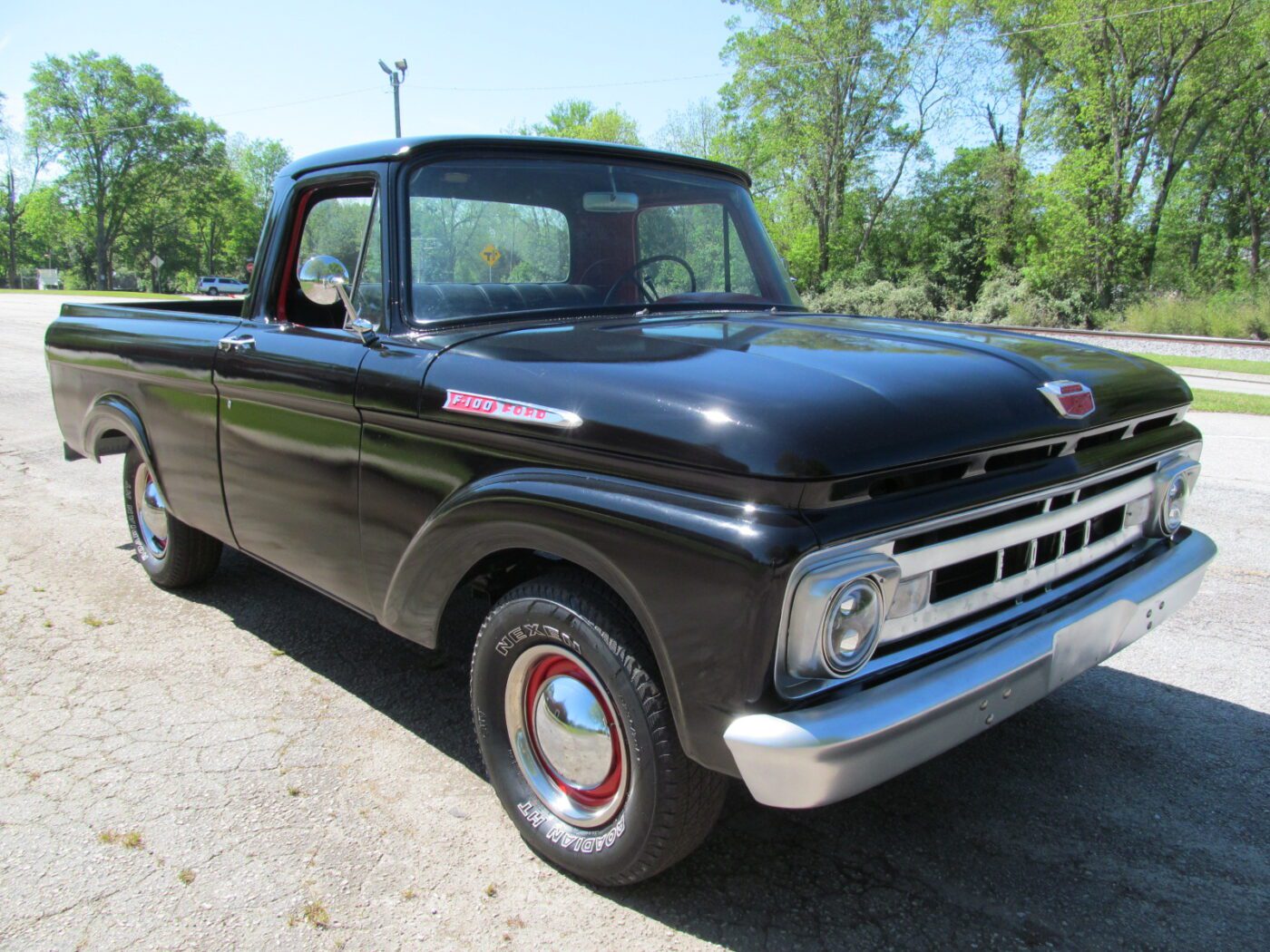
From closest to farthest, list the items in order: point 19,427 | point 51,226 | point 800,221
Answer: point 19,427
point 800,221
point 51,226

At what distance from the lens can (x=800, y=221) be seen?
1624 inches

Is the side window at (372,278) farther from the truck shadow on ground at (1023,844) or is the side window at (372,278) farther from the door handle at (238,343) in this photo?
the truck shadow on ground at (1023,844)

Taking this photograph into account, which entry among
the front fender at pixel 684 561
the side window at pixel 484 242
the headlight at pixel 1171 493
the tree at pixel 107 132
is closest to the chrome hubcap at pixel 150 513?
the side window at pixel 484 242

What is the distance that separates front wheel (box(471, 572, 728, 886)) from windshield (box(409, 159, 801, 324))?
3.46 feet

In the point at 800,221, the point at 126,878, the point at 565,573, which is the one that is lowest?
the point at 126,878

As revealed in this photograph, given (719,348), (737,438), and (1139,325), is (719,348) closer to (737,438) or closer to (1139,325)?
(737,438)

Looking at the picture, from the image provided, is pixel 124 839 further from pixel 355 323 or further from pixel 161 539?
pixel 161 539

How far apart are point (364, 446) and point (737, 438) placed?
4.54 ft

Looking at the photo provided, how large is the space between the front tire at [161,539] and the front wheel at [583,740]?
2.41 m

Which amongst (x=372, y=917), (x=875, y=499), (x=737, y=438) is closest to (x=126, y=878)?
(x=372, y=917)

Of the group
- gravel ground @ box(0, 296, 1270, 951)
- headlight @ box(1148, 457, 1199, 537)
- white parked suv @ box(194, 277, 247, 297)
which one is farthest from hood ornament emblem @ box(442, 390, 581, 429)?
white parked suv @ box(194, 277, 247, 297)

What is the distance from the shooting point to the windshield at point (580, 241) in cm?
286

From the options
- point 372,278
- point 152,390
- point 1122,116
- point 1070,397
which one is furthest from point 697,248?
point 1122,116

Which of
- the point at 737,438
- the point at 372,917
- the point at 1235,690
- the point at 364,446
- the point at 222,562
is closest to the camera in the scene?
the point at 737,438
